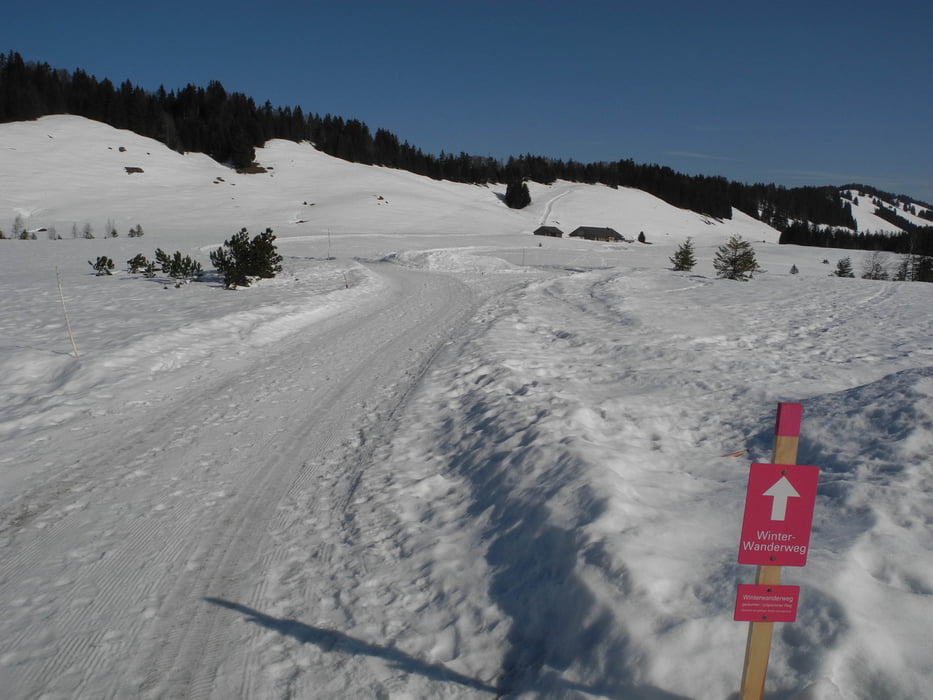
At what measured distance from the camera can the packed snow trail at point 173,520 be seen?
350cm

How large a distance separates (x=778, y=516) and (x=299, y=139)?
5564 inches

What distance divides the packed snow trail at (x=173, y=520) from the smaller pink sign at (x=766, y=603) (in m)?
2.89

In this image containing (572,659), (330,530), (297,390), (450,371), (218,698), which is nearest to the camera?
(218,698)

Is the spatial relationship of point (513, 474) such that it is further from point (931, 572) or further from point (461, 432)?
point (931, 572)

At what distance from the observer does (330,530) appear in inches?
199

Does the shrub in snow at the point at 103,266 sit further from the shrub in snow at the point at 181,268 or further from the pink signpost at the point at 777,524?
the pink signpost at the point at 777,524

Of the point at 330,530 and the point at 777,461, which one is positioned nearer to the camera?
the point at 777,461

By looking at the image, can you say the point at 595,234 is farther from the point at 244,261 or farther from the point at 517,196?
the point at 244,261

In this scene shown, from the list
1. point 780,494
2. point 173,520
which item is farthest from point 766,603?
point 173,520

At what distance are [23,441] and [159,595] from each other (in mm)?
4238

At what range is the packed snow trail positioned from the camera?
3500mm

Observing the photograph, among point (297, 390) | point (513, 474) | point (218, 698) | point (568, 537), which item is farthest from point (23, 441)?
point (568, 537)

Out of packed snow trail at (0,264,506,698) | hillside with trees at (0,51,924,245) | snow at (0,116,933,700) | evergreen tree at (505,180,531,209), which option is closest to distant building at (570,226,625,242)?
evergreen tree at (505,180,531,209)

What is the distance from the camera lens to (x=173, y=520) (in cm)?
511
